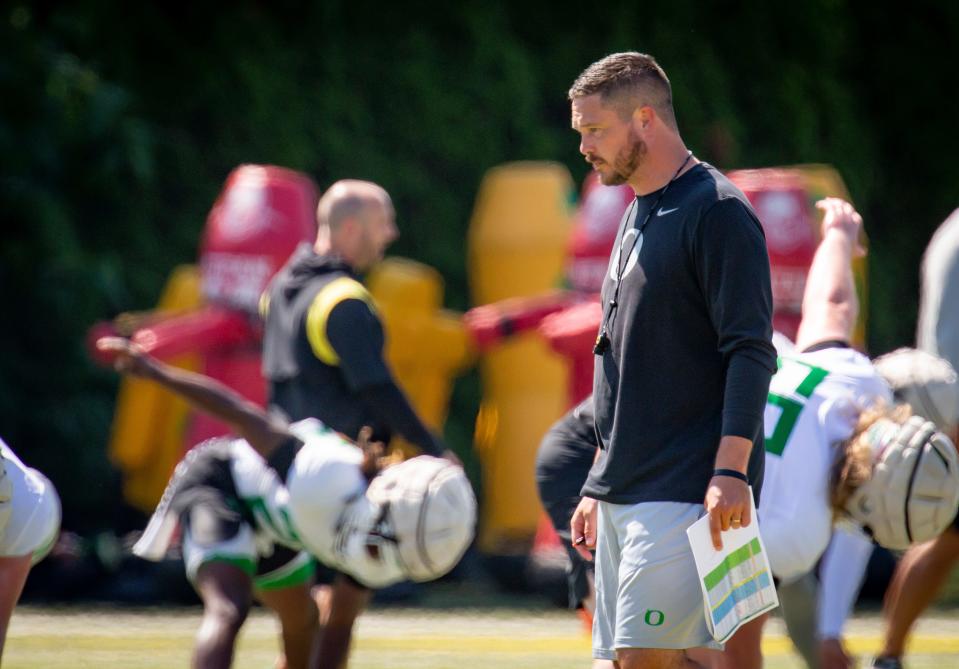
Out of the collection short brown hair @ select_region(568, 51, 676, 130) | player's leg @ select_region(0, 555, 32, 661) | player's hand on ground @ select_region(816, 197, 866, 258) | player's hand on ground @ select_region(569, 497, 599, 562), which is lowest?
player's leg @ select_region(0, 555, 32, 661)

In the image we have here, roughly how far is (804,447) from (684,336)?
3.25 ft

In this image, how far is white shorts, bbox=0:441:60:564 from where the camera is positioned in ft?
17.1

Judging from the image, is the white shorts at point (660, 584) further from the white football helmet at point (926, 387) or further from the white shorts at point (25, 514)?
the white football helmet at point (926, 387)

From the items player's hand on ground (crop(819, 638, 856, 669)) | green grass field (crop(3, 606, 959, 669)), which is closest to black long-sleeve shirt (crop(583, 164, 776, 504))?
player's hand on ground (crop(819, 638, 856, 669))

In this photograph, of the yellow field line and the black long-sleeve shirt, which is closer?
the black long-sleeve shirt

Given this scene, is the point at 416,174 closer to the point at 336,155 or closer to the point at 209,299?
the point at 336,155

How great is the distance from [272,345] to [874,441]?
2.43 m

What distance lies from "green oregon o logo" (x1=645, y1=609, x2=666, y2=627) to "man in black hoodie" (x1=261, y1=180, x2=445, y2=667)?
210cm

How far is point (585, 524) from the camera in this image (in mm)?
4566

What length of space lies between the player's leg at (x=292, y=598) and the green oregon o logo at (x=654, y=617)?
2272mm

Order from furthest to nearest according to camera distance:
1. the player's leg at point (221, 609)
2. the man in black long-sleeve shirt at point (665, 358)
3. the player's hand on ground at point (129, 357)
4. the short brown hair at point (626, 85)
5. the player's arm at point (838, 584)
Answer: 1. the player's arm at point (838, 584)
2. the player's hand on ground at point (129, 357)
3. the player's leg at point (221, 609)
4. the short brown hair at point (626, 85)
5. the man in black long-sleeve shirt at point (665, 358)

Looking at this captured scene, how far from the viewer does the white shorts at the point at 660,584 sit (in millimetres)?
4109

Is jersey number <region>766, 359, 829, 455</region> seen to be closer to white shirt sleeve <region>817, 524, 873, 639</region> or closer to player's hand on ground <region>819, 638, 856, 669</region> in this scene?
player's hand on ground <region>819, 638, 856, 669</region>

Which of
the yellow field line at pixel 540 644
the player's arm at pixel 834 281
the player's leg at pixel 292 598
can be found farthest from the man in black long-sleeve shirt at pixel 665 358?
the yellow field line at pixel 540 644
